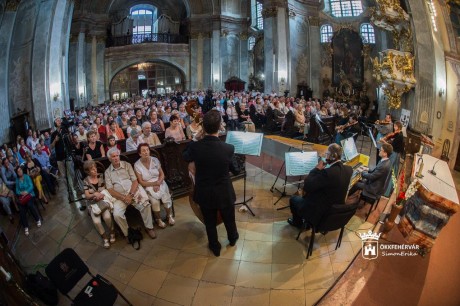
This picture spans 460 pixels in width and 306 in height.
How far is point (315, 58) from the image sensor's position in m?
21.7

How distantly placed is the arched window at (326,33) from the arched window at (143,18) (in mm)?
17101

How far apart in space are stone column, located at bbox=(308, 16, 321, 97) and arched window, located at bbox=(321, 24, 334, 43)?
0.53 m

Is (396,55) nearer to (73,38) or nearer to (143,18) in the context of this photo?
(73,38)

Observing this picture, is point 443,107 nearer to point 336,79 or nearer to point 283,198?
point 283,198

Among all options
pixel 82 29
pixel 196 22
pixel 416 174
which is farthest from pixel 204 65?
pixel 416 174

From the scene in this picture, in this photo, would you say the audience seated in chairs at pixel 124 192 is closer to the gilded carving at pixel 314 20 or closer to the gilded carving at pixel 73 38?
the gilded carving at pixel 314 20

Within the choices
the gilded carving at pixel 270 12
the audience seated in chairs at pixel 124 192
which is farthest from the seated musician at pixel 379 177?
the gilded carving at pixel 270 12

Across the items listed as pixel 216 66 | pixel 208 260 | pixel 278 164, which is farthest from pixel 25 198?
pixel 216 66

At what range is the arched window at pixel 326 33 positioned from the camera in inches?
858

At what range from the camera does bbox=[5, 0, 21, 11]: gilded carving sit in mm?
10807

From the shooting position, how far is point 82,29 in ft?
74.9

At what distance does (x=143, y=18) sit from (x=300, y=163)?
30.5 meters

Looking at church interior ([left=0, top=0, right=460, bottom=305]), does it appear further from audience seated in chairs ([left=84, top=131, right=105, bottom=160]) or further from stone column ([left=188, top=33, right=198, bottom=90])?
stone column ([left=188, top=33, right=198, bottom=90])

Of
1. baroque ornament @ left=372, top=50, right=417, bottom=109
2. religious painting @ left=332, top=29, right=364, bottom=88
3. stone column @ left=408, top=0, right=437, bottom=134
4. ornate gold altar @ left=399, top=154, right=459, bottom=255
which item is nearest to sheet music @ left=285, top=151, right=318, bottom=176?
ornate gold altar @ left=399, top=154, right=459, bottom=255
